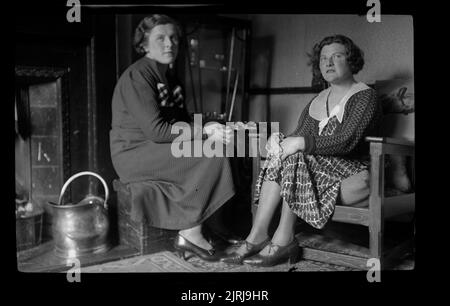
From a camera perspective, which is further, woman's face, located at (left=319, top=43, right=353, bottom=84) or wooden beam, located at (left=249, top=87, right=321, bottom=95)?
wooden beam, located at (left=249, top=87, right=321, bottom=95)

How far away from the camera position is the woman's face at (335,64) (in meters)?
1.31

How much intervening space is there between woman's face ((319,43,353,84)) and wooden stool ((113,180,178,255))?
28.7 inches

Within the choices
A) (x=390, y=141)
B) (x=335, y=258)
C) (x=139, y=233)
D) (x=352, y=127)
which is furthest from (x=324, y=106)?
(x=139, y=233)

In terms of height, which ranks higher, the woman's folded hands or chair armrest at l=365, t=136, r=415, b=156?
the woman's folded hands

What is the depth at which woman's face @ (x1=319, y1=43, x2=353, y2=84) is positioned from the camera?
131 centimetres

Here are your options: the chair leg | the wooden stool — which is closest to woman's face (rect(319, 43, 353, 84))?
the chair leg

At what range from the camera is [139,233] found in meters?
1.44

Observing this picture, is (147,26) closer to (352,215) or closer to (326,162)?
(326,162)

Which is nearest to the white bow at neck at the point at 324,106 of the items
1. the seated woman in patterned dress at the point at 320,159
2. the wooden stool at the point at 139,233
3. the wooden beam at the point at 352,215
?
the seated woman in patterned dress at the point at 320,159

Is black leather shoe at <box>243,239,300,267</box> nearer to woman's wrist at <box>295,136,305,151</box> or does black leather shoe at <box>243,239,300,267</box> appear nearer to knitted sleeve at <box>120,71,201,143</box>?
woman's wrist at <box>295,136,305,151</box>

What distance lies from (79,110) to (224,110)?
22.8 inches

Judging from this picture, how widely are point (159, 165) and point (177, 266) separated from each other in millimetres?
328

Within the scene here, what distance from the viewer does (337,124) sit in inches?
52.1

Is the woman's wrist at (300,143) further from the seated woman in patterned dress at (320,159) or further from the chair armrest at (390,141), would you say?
the chair armrest at (390,141)
